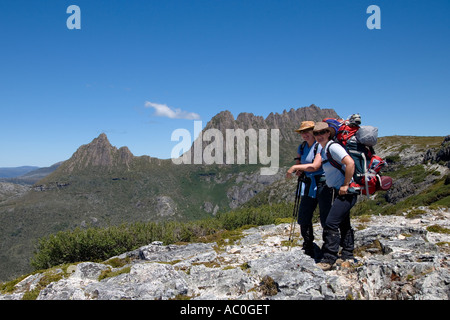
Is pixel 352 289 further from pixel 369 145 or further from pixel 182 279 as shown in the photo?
pixel 182 279

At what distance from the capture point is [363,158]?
6.78 metres

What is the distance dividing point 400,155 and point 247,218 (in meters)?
98.6

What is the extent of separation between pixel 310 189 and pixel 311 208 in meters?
0.65

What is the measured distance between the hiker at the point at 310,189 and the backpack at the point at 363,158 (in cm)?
81

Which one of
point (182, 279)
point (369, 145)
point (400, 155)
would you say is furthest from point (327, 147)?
point (400, 155)

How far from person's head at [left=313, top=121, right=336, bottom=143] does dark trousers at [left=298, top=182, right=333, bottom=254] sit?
130cm

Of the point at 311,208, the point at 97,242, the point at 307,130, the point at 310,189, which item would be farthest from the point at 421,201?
the point at 97,242

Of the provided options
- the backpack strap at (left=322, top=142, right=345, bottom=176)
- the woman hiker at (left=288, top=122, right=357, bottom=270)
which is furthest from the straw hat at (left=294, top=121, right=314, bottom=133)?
the backpack strap at (left=322, top=142, right=345, bottom=176)

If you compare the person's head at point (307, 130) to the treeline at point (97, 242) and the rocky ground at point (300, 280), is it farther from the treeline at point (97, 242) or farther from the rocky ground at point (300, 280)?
the treeline at point (97, 242)

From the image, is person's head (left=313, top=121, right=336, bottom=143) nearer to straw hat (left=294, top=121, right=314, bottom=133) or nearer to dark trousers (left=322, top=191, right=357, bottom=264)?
straw hat (left=294, top=121, right=314, bottom=133)

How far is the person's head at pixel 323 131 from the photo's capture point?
23.2ft

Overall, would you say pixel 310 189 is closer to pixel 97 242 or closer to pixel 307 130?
pixel 307 130

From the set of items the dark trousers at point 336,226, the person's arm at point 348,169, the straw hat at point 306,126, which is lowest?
the dark trousers at point 336,226

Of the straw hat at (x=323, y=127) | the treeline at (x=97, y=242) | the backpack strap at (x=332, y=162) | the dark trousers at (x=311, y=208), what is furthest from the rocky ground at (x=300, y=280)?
the treeline at (x=97, y=242)
